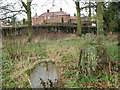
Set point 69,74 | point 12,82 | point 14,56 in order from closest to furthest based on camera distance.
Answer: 1. point 12,82
2. point 69,74
3. point 14,56

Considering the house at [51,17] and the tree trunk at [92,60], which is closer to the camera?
the tree trunk at [92,60]

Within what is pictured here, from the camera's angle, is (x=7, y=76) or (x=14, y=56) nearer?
(x=7, y=76)

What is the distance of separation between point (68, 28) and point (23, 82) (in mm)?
16178

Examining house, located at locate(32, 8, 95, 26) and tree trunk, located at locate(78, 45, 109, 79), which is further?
house, located at locate(32, 8, 95, 26)

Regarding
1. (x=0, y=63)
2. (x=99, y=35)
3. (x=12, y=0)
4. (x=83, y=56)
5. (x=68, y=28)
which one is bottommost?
(x=0, y=63)

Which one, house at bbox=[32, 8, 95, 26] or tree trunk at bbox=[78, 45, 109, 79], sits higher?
house at bbox=[32, 8, 95, 26]

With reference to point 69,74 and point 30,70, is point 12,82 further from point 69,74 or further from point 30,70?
point 69,74

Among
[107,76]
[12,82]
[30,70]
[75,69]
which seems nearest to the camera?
[30,70]

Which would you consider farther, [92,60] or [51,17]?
[51,17]

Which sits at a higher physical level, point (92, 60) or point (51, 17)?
point (51, 17)

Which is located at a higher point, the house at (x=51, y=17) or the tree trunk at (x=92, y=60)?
the house at (x=51, y=17)

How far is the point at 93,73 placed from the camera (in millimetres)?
4406

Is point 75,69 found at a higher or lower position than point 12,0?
lower

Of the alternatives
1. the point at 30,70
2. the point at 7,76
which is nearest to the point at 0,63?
the point at 7,76
